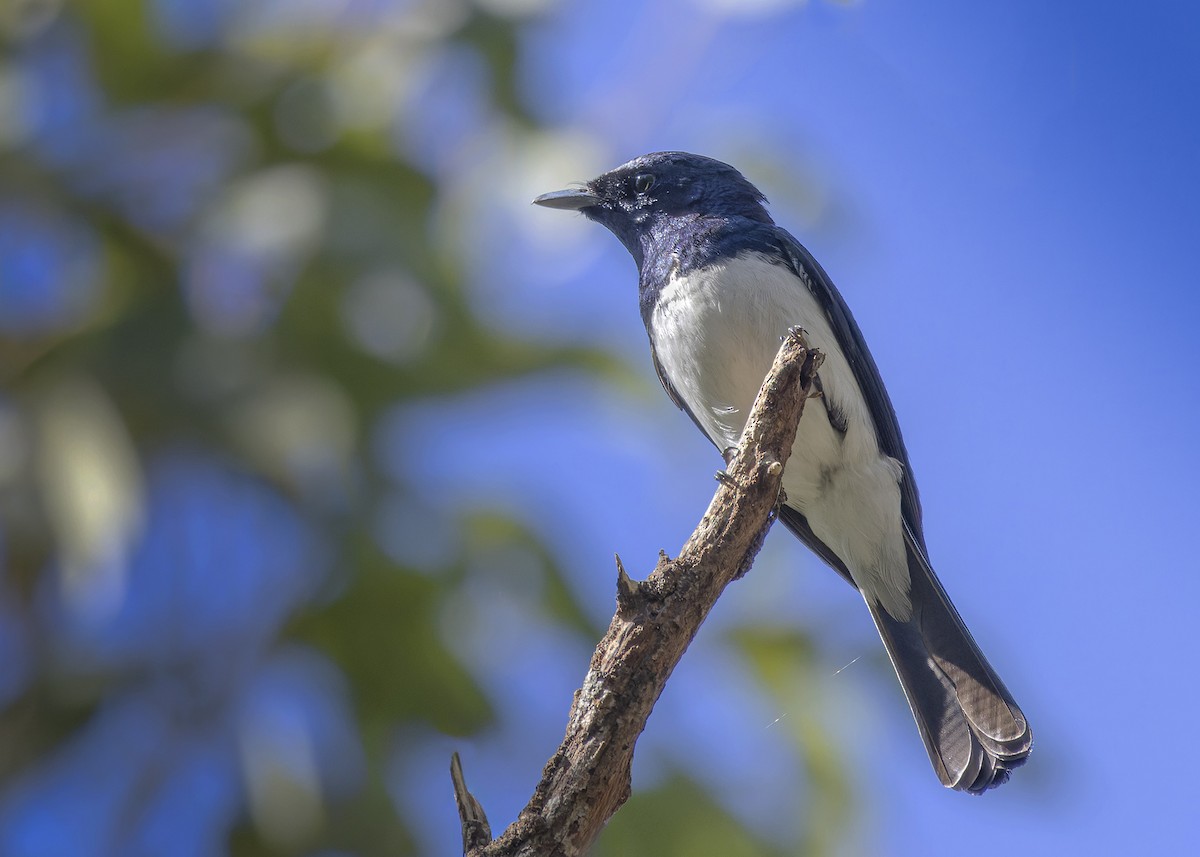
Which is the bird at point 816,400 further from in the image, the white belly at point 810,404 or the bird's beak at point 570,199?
the bird's beak at point 570,199

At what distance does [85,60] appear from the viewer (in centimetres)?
608

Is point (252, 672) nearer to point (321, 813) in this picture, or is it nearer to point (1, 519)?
point (321, 813)

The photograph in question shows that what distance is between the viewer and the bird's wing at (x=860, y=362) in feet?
12.7

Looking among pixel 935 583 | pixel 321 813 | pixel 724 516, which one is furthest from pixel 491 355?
pixel 724 516

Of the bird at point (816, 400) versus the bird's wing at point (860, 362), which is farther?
the bird's wing at point (860, 362)

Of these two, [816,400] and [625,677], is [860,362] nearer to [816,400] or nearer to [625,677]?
[816,400]

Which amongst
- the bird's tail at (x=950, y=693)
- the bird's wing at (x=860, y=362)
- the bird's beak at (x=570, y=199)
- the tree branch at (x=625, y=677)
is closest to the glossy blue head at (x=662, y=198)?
the bird's beak at (x=570, y=199)

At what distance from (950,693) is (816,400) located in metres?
0.91

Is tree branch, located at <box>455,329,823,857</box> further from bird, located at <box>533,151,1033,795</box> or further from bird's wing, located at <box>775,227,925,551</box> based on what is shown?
bird's wing, located at <box>775,227,925,551</box>

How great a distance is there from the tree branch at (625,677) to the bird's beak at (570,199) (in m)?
2.02

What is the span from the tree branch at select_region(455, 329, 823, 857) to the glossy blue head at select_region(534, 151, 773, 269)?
157 centimetres

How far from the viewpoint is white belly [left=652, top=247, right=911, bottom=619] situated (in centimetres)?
363

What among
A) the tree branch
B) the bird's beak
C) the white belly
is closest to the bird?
the white belly

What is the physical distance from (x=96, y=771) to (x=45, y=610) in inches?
25.7
